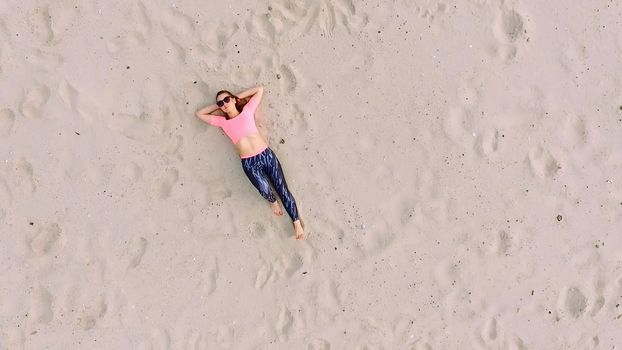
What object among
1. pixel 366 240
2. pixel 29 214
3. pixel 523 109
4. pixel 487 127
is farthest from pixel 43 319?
pixel 523 109

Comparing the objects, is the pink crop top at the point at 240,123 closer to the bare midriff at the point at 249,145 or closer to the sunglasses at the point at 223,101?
the bare midriff at the point at 249,145

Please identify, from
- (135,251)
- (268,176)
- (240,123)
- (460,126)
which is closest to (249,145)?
(240,123)

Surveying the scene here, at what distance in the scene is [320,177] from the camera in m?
3.97

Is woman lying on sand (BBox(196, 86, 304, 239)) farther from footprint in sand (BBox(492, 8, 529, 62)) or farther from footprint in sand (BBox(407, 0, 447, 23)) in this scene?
footprint in sand (BBox(492, 8, 529, 62))

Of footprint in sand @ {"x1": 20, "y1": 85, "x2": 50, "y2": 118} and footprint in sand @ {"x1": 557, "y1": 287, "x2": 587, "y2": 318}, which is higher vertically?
footprint in sand @ {"x1": 557, "y1": 287, "x2": 587, "y2": 318}

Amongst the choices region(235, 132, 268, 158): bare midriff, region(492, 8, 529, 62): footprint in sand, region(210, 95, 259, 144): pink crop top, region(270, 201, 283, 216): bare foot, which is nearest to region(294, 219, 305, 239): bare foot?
region(270, 201, 283, 216): bare foot

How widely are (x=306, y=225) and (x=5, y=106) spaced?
232 cm

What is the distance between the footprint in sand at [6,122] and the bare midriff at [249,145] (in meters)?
1.63

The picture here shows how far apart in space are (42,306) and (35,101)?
1.48 metres

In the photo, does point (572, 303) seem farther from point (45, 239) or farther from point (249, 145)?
point (45, 239)

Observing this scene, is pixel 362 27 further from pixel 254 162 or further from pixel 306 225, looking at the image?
pixel 306 225

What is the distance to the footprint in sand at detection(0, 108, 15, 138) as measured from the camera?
3848 millimetres

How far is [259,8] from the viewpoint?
3896 millimetres

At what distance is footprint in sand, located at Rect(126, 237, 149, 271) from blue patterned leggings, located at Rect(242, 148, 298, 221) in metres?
0.93
